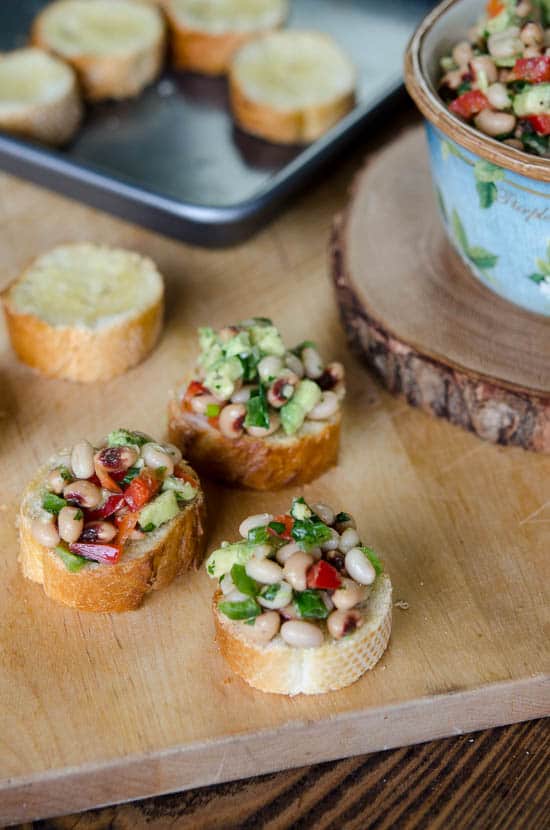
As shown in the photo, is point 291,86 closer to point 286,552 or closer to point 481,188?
point 481,188


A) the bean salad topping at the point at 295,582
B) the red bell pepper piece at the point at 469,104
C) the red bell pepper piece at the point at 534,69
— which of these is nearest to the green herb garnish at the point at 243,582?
the bean salad topping at the point at 295,582

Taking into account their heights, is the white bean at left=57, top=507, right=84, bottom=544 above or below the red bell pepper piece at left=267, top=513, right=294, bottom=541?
below

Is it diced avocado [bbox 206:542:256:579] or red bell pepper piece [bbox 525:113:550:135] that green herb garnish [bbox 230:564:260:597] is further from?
red bell pepper piece [bbox 525:113:550:135]

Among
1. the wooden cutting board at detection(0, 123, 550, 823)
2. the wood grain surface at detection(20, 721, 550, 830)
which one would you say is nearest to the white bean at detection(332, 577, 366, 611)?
the wooden cutting board at detection(0, 123, 550, 823)

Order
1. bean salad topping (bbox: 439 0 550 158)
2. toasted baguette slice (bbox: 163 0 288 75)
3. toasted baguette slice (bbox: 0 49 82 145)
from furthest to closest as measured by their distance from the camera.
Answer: toasted baguette slice (bbox: 163 0 288 75) < toasted baguette slice (bbox: 0 49 82 145) < bean salad topping (bbox: 439 0 550 158)

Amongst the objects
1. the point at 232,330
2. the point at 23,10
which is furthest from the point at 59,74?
the point at 232,330

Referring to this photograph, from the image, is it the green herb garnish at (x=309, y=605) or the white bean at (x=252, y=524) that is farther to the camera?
the white bean at (x=252, y=524)

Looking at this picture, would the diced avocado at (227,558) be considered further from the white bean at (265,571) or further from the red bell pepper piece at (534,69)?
the red bell pepper piece at (534,69)
